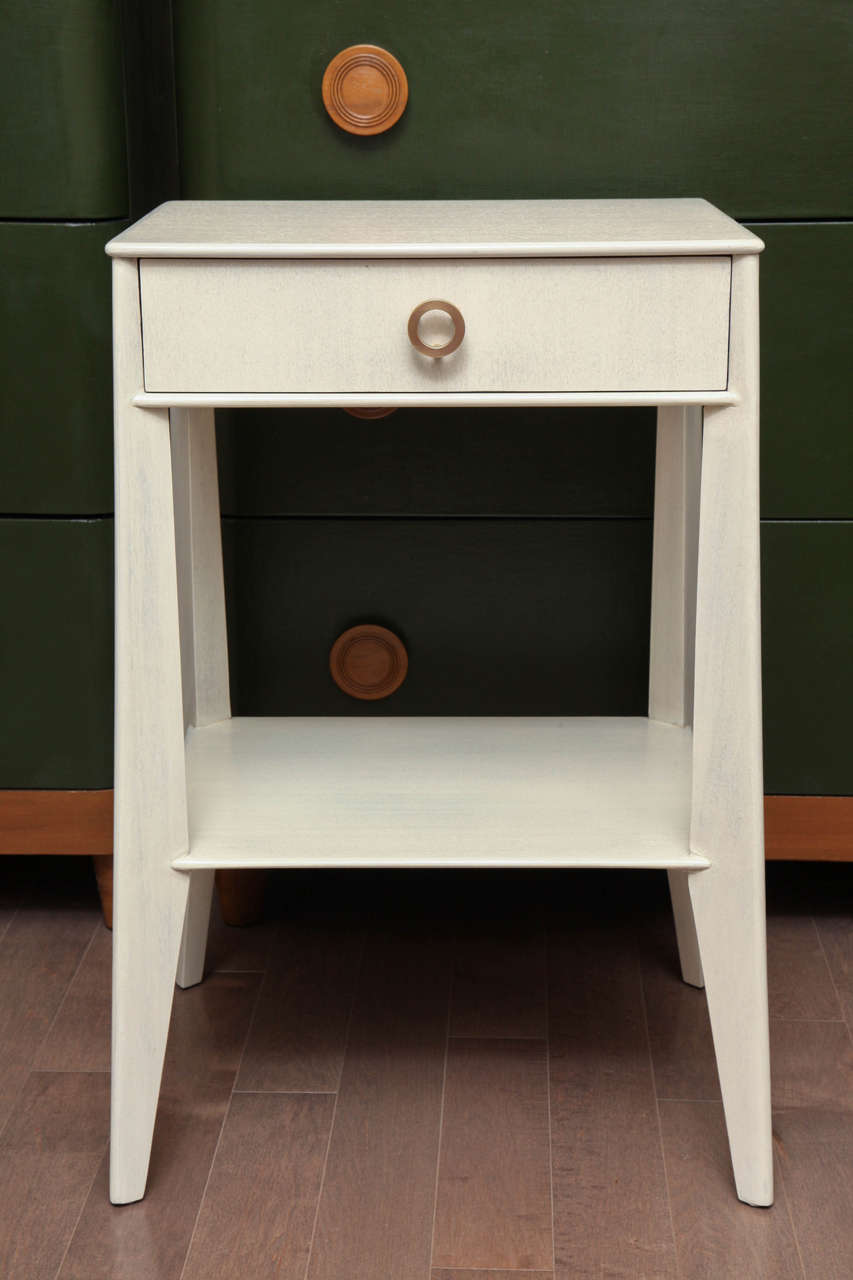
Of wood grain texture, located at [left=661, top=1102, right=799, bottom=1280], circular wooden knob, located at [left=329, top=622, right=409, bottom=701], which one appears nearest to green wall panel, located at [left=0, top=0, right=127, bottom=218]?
circular wooden knob, located at [left=329, top=622, right=409, bottom=701]

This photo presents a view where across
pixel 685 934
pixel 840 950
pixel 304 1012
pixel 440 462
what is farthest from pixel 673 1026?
pixel 440 462

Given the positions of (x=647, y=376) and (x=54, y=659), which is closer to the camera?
(x=647, y=376)

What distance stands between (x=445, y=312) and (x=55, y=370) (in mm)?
432

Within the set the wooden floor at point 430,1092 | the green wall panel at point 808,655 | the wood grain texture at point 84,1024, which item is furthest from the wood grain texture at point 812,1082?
the wood grain texture at point 84,1024

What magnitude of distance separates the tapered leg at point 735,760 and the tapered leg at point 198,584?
44 cm

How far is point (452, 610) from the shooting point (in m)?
1.30

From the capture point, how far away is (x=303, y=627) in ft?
4.29

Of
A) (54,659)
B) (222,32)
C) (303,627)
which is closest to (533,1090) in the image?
(303,627)

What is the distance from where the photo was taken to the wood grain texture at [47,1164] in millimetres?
988

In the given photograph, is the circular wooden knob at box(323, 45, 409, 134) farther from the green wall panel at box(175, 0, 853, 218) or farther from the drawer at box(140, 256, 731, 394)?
the drawer at box(140, 256, 731, 394)

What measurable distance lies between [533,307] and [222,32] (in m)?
0.44

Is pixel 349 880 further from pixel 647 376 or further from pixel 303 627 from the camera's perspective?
pixel 647 376

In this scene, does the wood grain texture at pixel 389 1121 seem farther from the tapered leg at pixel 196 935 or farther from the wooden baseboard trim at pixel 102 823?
the wooden baseboard trim at pixel 102 823

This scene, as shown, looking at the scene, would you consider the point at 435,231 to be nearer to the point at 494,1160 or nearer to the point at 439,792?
the point at 439,792
